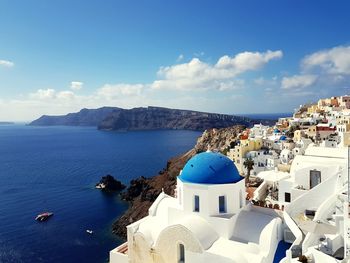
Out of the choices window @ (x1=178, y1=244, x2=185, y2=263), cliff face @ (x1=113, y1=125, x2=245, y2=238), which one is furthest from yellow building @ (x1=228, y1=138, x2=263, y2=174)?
window @ (x1=178, y1=244, x2=185, y2=263)

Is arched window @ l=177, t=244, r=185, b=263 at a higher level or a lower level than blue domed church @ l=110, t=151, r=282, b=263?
lower

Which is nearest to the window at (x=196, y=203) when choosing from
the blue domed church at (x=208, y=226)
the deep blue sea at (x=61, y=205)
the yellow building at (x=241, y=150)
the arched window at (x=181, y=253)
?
the blue domed church at (x=208, y=226)

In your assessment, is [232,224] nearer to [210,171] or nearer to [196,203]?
[196,203]

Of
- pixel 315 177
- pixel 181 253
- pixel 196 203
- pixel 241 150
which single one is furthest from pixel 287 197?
pixel 241 150

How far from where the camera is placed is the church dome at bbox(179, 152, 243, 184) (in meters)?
16.1

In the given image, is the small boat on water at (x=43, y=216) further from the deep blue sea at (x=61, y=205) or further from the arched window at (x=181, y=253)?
the arched window at (x=181, y=253)

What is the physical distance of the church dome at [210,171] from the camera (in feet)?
52.9

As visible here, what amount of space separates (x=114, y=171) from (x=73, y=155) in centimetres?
3470

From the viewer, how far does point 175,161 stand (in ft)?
201

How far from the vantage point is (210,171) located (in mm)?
16219

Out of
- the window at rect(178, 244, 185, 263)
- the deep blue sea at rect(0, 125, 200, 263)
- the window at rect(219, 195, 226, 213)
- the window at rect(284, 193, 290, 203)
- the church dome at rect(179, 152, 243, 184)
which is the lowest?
the deep blue sea at rect(0, 125, 200, 263)

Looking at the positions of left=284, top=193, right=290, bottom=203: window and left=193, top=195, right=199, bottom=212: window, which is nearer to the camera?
left=193, top=195, right=199, bottom=212: window

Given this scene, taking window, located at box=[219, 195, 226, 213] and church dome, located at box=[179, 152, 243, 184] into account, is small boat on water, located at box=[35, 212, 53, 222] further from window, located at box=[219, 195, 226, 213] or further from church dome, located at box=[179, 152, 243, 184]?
window, located at box=[219, 195, 226, 213]

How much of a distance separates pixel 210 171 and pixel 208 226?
2.73m
